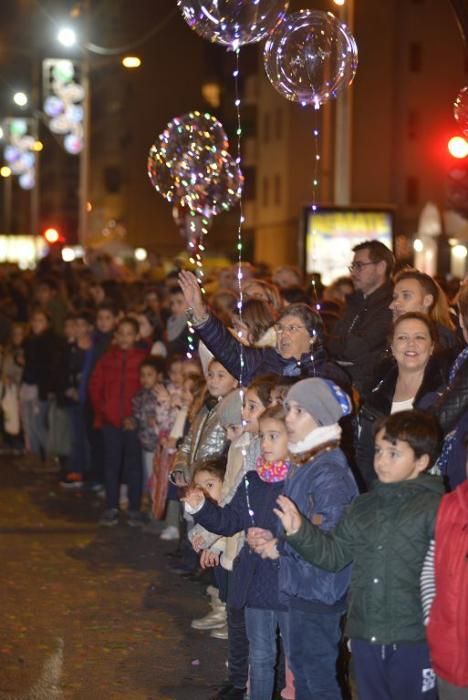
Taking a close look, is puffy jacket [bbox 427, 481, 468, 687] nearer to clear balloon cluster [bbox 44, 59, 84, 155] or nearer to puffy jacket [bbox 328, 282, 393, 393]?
puffy jacket [bbox 328, 282, 393, 393]

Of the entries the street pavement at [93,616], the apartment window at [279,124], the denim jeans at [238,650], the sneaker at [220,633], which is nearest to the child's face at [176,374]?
the street pavement at [93,616]

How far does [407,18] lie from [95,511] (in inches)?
1609

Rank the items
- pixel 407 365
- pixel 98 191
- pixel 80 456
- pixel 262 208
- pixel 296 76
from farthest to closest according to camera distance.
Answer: pixel 98 191
pixel 262 208
pixel 80 456
pixel 296 76
pixel 407 365

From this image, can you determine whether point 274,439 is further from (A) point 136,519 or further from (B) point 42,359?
(B) point 42,359

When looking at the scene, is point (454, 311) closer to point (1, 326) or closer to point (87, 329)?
point (87, 329)

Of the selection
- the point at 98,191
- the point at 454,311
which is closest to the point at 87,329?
the point at 454,311

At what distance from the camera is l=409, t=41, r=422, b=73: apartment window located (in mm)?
50531

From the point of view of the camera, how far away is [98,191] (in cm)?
7538

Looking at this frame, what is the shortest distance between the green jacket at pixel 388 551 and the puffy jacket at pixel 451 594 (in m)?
0.12

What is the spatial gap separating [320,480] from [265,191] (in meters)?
51.4

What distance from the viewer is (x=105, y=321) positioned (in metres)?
13.6

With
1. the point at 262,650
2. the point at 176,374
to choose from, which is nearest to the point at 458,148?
the point at 176,374

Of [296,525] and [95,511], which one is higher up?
[296,525]

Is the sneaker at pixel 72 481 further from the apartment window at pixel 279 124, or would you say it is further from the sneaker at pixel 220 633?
the apartment window at pixel 279 124
